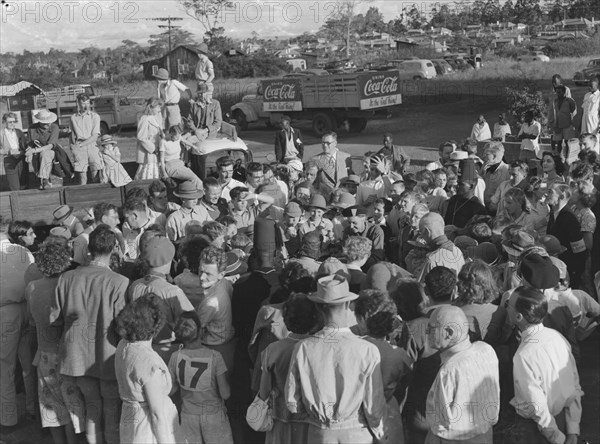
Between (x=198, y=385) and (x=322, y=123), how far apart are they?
18629 mm

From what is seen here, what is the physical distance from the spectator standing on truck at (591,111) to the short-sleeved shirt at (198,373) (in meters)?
9.86

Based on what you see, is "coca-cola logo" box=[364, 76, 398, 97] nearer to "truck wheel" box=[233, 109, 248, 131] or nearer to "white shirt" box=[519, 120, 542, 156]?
"truck wheel" box=[233, 109, 248, 131]

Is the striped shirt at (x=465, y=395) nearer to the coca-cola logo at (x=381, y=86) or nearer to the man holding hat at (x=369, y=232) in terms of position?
the man holding hat at (x=369, y=232)

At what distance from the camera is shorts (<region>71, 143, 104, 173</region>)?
11.4m

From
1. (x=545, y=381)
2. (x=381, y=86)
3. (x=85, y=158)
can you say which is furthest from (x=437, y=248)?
(x=381, y=86)

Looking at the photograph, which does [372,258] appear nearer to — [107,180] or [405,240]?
[405,240]

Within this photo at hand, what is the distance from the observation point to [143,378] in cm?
484

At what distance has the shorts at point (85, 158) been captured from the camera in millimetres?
11398

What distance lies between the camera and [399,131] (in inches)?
952

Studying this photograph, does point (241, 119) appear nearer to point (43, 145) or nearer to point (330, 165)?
point (43, 145)

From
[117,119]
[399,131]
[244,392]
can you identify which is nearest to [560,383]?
[244,392]

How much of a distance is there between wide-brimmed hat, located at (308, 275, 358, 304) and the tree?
5858cm

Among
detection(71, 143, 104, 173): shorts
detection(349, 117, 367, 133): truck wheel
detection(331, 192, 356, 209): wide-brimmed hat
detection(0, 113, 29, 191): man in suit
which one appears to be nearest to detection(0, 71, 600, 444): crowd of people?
detection(331, 192, 356, 209): wide-brimmed hat

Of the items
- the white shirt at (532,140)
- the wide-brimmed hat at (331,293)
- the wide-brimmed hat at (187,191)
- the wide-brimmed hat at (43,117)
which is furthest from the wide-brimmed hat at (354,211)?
the white shirt at (532,140)
